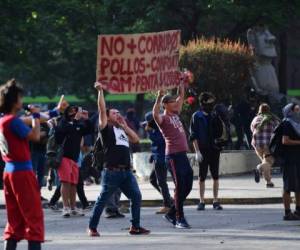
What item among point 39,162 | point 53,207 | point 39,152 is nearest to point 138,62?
point 53,207

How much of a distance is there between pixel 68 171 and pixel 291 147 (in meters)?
3.33

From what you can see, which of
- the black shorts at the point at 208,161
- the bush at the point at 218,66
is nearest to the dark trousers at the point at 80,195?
the black shorts at the point at 208,161

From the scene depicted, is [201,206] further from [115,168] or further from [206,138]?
[115,168]

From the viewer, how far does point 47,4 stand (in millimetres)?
42406

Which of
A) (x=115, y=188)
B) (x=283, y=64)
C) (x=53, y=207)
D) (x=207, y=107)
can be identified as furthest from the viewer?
(x=283, y=64)

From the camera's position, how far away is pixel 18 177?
1084cm

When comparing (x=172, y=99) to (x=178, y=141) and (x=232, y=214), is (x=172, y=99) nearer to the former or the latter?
(x=178, y=141)

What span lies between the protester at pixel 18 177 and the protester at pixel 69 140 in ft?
22.5

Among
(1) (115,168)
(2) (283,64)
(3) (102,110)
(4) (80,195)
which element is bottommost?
(4) (80,195)

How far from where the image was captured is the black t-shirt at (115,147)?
1472 centimetres

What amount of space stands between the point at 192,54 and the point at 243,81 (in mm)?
1541

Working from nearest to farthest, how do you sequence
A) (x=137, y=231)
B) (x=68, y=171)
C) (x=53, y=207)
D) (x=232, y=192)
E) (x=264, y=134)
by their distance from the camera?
(x=137, y=231) < (x=68, y=171) < (x=53, y=207) < (x=232, y=192) < (x=264, y=134)

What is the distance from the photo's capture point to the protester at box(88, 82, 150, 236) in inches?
576

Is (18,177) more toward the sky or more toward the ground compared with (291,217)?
more toward the sky
